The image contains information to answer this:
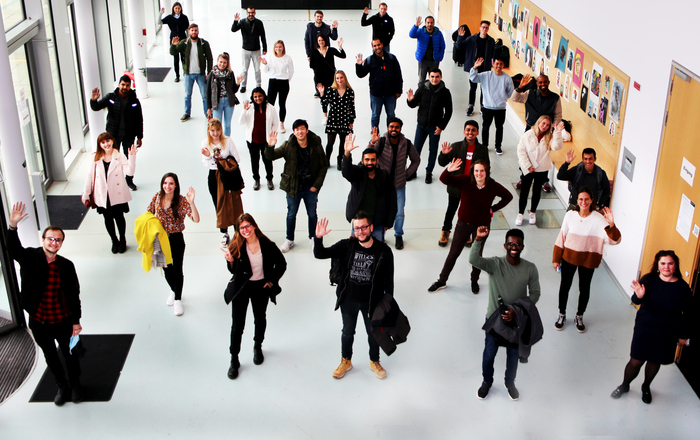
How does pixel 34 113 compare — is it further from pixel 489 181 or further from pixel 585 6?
pixel 585 6

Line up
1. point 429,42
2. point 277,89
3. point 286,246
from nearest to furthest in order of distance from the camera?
point 286,246 < point 277,89 < point 429,42

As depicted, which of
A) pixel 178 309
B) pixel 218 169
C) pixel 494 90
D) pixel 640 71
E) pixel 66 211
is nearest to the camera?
pixel 178 309

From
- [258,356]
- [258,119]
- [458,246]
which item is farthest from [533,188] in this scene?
[258,356]

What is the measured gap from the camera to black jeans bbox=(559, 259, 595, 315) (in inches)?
277

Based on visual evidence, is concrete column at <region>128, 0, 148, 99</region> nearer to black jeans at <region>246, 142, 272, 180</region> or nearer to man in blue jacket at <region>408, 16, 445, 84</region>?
black jeans at <region>246, 142, 272, 180</region>

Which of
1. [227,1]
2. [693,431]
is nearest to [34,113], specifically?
[693,431]

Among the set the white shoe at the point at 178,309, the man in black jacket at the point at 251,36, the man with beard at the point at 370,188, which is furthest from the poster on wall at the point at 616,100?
the man in black jacket at the point at 251,36

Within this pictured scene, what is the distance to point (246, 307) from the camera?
6422 mm

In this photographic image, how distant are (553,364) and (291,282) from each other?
297 centimetres

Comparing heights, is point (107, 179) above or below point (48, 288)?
above

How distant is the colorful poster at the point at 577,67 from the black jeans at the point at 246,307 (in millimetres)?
5730

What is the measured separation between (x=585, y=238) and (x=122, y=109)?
622 cm

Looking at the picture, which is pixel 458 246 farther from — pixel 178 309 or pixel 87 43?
pixel 87 43

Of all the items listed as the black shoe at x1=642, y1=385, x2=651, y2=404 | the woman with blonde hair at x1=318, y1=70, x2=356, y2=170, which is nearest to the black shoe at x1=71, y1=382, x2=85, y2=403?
the black shoe at x1=642, y1=385, x2=651, y2=404
